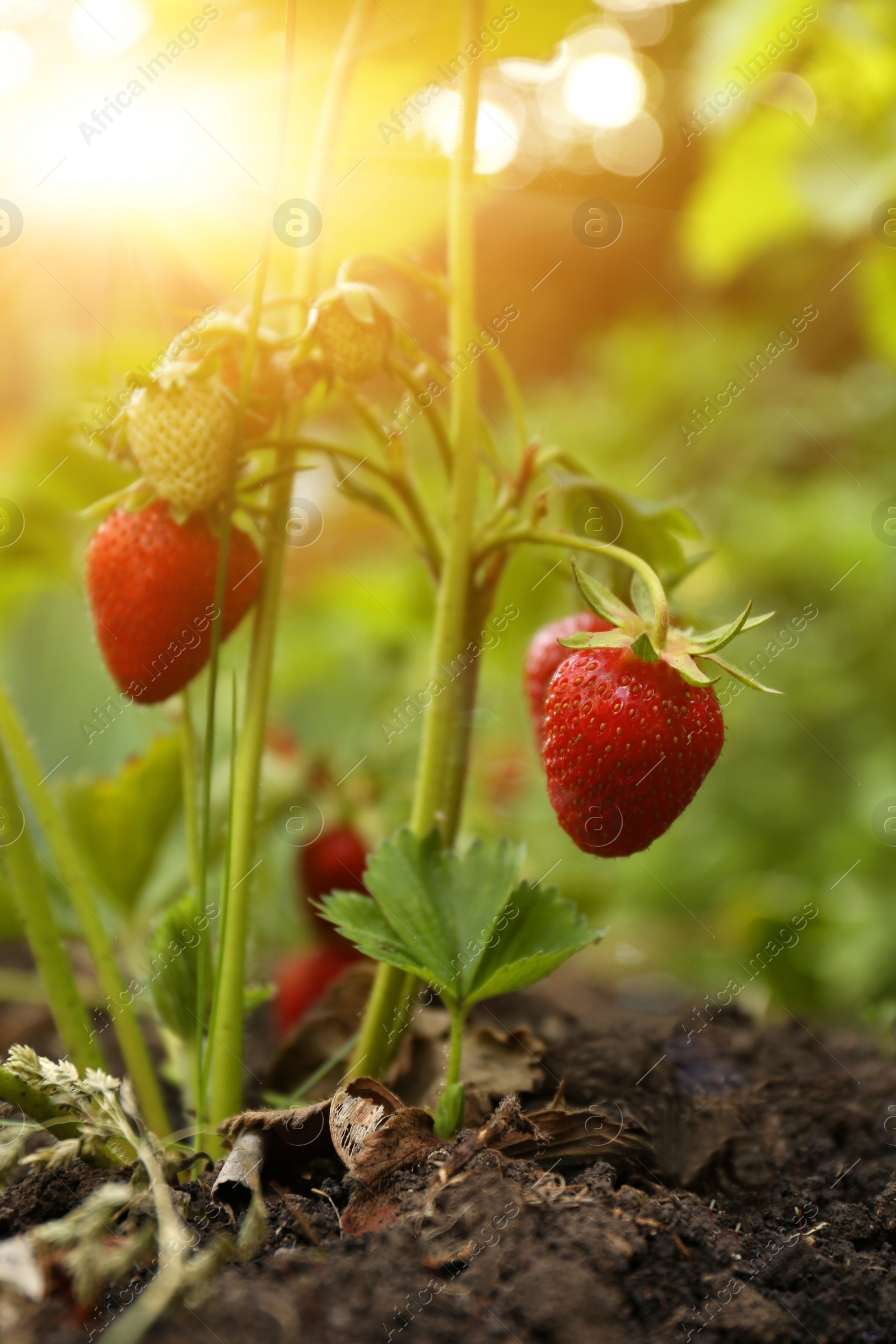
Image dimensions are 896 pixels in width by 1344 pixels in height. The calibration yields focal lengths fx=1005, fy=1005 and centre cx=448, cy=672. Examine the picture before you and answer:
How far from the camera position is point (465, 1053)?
28.2 inches

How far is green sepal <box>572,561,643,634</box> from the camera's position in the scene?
0.58m

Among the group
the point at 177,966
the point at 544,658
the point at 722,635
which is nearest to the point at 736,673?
the point at 722,635

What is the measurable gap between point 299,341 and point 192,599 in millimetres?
172

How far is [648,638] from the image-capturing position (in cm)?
56

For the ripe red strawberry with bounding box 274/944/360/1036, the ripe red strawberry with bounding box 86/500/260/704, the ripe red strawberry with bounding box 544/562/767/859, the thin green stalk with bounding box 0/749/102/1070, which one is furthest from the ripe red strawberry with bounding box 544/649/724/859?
the ripe red strawberry with bounding box 274/944/360/1036

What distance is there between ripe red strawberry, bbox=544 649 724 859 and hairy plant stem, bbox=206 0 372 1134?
0.19 m

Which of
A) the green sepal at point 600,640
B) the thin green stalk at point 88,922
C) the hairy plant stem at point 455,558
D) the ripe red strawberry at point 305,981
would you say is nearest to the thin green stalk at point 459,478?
the hairy plant stem at point 455,558

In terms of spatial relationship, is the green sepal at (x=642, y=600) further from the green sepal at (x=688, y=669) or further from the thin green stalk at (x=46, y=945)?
the thin green stalk at (x=46, y=945)

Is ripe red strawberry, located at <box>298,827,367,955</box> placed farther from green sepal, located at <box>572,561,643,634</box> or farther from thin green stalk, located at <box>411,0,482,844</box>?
green sepal, located at <box>572,561,643,634</box>

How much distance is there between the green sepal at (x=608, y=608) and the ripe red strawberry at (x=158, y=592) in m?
0.23

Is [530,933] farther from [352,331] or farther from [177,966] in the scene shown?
[352,331]

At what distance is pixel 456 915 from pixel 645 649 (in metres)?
0.20

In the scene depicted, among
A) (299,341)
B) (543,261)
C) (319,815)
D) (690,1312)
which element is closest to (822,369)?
(543,261)

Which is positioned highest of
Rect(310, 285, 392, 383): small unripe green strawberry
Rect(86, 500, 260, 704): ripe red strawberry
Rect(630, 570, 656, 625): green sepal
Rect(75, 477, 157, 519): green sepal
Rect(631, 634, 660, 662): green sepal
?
Rect(75, 477, 157, 519): green sepal
